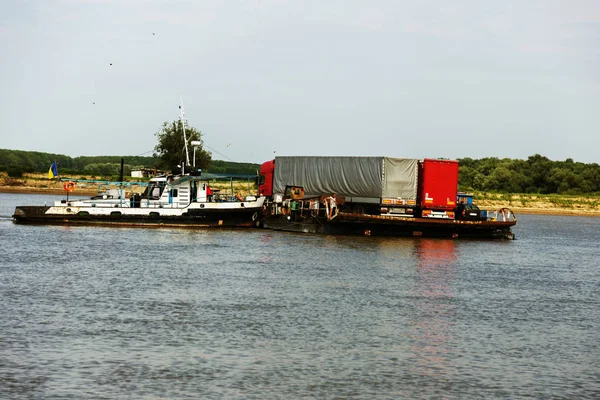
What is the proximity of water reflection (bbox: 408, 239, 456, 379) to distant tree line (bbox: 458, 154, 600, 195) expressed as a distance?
102 m

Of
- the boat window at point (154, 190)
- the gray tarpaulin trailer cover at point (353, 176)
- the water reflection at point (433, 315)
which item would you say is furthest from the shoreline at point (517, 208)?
the water reflection at point (433, 315)

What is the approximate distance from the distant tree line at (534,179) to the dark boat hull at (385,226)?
8636cm

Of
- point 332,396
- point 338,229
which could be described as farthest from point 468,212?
point 332,396

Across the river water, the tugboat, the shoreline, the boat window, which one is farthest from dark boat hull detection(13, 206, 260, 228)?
the shoreline

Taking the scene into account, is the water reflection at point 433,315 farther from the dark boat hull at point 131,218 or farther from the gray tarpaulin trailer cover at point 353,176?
the dark boat hull at point 131,218

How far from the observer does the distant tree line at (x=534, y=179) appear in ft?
463

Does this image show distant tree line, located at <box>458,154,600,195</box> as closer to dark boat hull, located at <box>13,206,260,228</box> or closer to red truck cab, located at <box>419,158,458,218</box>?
red truck cab, located at <box>419,158,458,218</box>

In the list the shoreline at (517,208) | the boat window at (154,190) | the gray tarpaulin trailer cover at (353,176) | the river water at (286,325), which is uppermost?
the gray tarpaulin trailer cover at (353,176)

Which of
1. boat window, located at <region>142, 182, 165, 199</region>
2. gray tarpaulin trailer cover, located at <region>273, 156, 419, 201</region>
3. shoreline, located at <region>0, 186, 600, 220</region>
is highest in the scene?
gray tarpaulin trailer cover, located at <region>273, 156, 419, 201</region>

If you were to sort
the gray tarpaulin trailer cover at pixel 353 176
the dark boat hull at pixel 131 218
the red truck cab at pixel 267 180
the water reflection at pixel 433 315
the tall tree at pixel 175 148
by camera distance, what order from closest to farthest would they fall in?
the water reflection at pixel 433 315
the dark boat hull at pixel 131 218
the gray tarpaulin trailer cover at pixel 353 176
the red truck cab at pixel 267 180
the tall tree at pixel 175 148

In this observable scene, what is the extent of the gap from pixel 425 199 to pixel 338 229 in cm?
552

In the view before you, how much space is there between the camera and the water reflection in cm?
1912

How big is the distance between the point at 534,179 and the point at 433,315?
126311 millimetres

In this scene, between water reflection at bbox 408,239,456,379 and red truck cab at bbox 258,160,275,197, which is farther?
red truck cab at bbox 258,160,275,197
